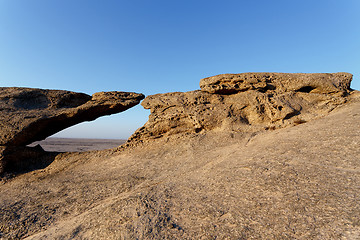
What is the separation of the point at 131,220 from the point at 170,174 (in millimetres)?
2442

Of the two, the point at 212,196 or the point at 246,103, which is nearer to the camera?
the point at 212,196

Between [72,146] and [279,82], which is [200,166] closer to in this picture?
[279,82]

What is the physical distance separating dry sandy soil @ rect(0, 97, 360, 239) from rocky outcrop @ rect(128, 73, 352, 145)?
1845mm

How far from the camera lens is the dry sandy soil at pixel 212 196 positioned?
249 centimetres

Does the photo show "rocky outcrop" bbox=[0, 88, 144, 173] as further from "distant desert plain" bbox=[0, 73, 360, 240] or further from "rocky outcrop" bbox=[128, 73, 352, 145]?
"rocky outcrop" bbox=[128, 73, 352, 145]

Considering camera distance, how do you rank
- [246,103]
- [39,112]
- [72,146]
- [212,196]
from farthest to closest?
[72,146], [39,112], [246,103], [212,196]

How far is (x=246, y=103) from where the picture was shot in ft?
29.0

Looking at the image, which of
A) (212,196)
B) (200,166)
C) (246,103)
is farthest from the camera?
(246,103)

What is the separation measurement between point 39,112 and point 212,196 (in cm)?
1007

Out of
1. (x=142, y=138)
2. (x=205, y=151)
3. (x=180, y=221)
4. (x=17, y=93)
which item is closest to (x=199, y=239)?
(x=180, y=221)

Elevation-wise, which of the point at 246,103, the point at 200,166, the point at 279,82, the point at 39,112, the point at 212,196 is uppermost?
the point at 279,82

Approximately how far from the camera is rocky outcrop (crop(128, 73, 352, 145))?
802 centimetres

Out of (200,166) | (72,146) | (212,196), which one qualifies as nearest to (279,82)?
(200,166)

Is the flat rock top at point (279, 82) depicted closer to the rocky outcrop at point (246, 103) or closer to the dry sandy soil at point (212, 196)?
the rocky outcrop at point (246, 103)
